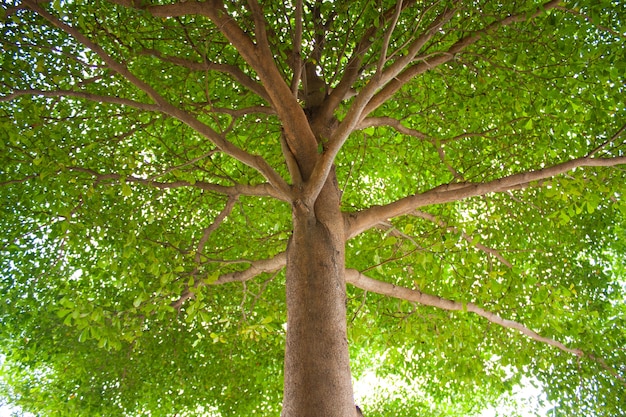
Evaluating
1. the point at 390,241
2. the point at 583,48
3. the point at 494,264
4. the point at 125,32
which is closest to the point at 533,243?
the point at 494,264

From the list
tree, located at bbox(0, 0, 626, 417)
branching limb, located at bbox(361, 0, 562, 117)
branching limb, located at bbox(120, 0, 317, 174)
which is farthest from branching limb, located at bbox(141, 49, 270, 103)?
branching limb, located at bbox(361, 0, 562, 117)

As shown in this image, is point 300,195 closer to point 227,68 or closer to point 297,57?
point 297,57

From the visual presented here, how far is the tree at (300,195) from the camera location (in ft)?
14.0

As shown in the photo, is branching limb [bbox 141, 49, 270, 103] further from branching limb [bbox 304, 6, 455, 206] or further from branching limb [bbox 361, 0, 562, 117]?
branching limb [bbox 304, 6, 455, 206]

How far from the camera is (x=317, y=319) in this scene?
375 cm

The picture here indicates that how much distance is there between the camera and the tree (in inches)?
168

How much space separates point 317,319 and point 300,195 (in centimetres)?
106

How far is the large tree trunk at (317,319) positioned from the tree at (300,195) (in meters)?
0.02

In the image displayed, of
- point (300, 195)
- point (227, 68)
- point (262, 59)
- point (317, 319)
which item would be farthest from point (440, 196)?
point (227, 68)

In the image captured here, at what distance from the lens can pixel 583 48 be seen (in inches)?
182

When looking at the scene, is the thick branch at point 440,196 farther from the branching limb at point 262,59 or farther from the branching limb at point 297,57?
the branching limb at point 297,57

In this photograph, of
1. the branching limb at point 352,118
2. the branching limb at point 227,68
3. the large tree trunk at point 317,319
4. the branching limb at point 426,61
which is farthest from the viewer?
the branching limb at point 227,68

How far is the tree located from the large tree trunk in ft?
0.07

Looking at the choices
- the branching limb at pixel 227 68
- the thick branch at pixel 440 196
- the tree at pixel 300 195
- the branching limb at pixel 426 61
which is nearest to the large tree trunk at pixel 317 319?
the tree at pixel 300 195
